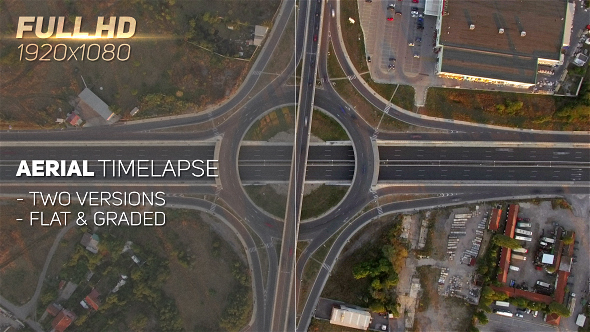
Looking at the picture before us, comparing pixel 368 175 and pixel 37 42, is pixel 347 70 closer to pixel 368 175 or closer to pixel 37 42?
pixel 368 175

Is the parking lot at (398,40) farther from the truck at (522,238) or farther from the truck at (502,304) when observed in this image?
the truck at (502,304)

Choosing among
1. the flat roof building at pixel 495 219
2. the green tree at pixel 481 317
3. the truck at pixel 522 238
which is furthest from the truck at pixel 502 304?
the flat roof building at pixel 495 219

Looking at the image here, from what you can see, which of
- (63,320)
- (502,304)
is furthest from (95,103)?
(502,304)

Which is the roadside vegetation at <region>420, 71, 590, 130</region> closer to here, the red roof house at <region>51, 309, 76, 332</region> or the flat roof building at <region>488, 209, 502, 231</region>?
the flat roof building at <region>488, 209, 502, 231</region>

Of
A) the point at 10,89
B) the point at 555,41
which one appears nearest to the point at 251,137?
the point at 10,89

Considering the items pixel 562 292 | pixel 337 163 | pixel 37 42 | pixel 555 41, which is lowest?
pixel 562 292

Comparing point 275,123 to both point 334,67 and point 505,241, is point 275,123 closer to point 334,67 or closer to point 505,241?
point 334,67

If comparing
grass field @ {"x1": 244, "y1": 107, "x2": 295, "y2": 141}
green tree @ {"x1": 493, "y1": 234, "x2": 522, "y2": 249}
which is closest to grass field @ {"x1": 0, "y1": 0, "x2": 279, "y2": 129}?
grass field @ {"x1": 244, "y1": 107, "x2": 295, "y2": 141}
